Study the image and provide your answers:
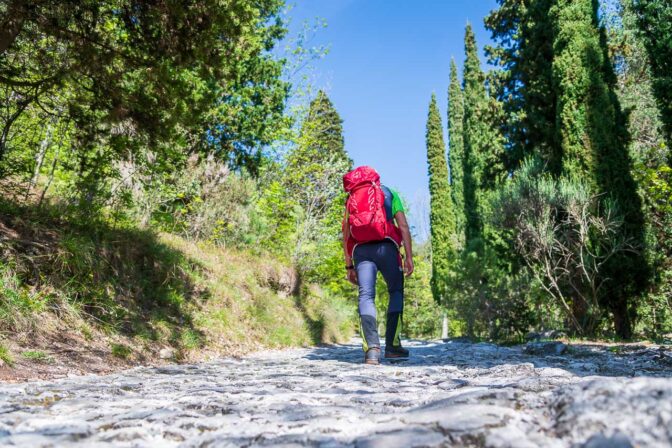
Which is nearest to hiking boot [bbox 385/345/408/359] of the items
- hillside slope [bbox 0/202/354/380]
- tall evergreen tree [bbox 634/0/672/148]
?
hillside slope [bbox 0/202/354/380]

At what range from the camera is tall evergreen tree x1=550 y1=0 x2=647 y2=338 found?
10117 millimetres

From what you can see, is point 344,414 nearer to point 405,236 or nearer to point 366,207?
point 366,207

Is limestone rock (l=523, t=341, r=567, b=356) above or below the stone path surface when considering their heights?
below

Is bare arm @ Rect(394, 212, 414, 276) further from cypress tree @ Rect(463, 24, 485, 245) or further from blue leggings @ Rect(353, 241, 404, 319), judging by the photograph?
cypress tree @ Rect(463, 24, 485, 245)

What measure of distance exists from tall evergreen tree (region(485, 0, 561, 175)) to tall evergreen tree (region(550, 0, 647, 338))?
0.73 metres

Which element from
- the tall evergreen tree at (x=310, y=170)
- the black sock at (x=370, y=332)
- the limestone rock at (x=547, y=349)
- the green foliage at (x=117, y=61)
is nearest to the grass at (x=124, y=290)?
the green foliage at (x=117, y=61)

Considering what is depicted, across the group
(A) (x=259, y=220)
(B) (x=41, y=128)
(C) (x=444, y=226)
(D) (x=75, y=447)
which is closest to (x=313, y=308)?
(A) (x=259, y=220)

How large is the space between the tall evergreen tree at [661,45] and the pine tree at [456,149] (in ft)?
68.0

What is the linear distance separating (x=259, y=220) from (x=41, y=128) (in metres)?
7.42

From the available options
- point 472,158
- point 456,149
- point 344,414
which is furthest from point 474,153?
point 344,414

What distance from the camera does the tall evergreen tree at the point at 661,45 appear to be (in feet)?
31.1

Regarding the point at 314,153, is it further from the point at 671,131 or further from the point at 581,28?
the point at 671,131

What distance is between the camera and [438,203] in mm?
34500

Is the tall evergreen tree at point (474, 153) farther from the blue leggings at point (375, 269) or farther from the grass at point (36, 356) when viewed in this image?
the grass at point (36, 356)
